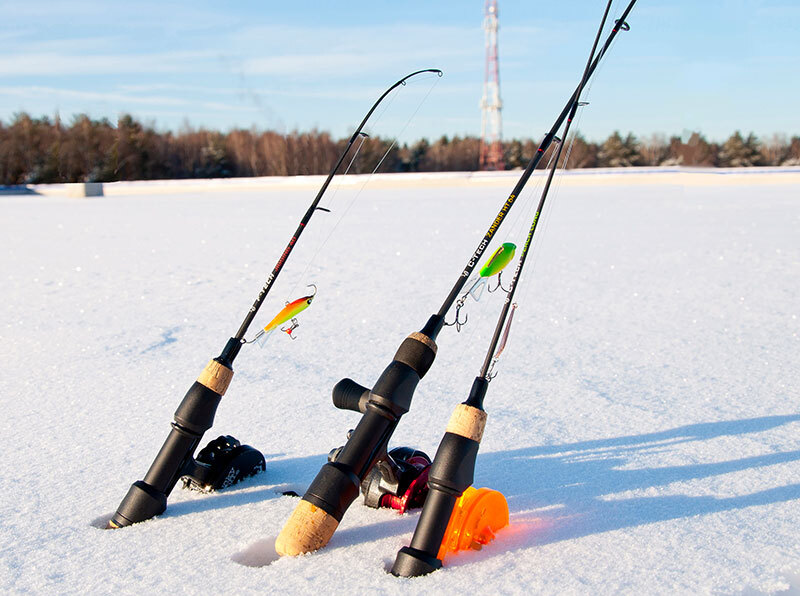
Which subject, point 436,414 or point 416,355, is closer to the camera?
point 416,355

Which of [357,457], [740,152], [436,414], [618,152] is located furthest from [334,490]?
[618,152]

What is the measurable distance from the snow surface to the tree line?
27.2 meters

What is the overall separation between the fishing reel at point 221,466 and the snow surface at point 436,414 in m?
0.06

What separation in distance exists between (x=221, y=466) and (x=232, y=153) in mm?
44375

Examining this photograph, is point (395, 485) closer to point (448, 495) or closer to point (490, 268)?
point (448, 495)

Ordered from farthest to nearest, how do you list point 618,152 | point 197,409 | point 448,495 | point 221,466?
point 618,152, point 221,466, point 197,409, point 448,495

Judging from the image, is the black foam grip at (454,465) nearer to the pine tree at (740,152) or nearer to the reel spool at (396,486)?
the reel spool at (396,486)

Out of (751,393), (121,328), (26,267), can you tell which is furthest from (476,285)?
(26,267)

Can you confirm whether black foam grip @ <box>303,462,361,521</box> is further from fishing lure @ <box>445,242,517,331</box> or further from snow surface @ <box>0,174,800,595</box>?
fishing lure @ <box>445,242,517,331</box>

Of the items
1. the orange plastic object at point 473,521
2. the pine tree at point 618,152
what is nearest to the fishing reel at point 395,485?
the orange plastic object at point 473,521

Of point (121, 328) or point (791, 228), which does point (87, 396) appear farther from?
point (791, 228)

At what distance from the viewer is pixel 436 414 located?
347 cm

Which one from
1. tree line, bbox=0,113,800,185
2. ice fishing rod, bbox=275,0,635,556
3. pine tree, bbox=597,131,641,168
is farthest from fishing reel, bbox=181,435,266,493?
pine tree, bbox=597,131,641,168

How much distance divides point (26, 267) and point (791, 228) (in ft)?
32.5
